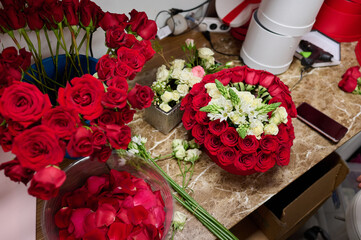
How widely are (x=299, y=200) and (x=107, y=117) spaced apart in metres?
0.83

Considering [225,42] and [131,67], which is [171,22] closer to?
[225,42]

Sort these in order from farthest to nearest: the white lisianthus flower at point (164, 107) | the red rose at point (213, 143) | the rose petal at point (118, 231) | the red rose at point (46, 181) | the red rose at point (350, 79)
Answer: the red rose at point (350, 79) → the white lisianthus flower at point (164, 107) → the red rose at point (213, 143) → the rose petal at point (118, 231) → the red rose at point (46, 181)

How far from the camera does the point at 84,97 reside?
1.74 ft

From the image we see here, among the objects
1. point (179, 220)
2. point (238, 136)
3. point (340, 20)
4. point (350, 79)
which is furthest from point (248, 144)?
point (340, 20)

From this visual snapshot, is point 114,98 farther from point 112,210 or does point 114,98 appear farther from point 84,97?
point 112,210

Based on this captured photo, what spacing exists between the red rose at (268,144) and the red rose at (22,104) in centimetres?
52

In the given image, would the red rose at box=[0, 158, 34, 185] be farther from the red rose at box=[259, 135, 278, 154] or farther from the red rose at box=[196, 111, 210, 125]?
the red rose at box=[259, 135, 278, 154]

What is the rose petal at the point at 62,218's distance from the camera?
2.29 feet

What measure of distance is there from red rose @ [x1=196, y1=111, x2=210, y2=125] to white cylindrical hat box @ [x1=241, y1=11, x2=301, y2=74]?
485 mm

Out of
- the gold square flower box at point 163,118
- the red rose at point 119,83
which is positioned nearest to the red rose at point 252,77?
the gold square flower box at point 163,118

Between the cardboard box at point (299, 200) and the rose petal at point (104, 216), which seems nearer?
the rose petal at point (104, 216)

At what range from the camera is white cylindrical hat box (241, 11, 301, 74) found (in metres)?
1.07

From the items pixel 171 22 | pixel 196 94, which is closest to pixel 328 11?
pixel 171 22

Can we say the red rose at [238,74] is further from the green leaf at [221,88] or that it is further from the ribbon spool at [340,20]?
the ribbon spool at [340,20]
